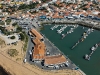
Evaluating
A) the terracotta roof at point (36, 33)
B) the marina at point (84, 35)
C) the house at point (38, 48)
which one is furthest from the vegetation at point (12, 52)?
the marina at point (84, 35)

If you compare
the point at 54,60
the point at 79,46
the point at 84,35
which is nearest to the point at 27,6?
the point at 84,35

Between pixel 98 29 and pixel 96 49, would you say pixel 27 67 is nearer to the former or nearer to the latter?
pixel 96 49

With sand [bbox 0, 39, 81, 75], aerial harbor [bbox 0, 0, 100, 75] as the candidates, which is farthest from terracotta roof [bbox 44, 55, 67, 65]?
sand [bbox 0, 39, 81, 75]

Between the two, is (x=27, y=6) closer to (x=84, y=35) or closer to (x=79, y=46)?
(x=84, y=35)

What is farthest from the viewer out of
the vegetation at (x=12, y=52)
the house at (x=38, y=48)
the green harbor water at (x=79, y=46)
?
the vegetation at (x=12, y=52)

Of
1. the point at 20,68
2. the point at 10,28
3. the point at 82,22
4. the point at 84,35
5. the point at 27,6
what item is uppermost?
the point at 27,6

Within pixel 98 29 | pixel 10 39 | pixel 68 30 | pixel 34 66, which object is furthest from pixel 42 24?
pixel 34 66

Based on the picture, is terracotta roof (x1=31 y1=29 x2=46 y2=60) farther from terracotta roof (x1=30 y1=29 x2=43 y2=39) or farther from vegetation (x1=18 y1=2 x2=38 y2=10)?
vegetation (x1=18 y1=2 x2=38 y2=10)

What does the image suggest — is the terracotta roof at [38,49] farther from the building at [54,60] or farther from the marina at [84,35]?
the marina at [84,35]
